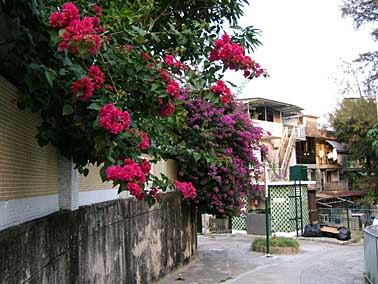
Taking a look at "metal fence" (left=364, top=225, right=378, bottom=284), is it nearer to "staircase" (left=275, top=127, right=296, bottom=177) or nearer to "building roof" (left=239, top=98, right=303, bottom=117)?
"building roof" (left=239, top=98, right=303, bottom=117)

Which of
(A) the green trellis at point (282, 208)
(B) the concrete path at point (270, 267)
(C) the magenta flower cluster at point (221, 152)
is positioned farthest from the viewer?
(A) the green trellis at point (282, 208)

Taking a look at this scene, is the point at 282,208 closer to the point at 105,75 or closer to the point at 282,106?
the point at 282,106

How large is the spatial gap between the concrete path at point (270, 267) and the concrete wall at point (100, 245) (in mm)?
727

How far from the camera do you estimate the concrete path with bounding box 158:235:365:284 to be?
10852 mm

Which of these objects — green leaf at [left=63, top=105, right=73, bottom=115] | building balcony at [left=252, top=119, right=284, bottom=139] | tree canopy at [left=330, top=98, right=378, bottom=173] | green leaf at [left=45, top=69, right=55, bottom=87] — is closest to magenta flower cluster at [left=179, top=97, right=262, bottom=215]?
green leaf at [left=63, top=105, right=73, bottom=115]

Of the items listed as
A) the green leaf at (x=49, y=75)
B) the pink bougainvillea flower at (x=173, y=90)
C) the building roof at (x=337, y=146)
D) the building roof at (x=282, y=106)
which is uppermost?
the building roof at (x=282, y=106)

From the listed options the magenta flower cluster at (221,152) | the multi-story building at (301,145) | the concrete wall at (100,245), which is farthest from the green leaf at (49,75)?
the multi-story building at (301,145)

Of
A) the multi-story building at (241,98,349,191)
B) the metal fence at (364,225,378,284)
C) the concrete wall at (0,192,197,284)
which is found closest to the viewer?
the concrete wall at (0,192,197,284)

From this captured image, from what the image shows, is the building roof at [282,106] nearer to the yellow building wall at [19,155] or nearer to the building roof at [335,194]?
the building roof at [335,194]

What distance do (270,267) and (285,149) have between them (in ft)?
84.5

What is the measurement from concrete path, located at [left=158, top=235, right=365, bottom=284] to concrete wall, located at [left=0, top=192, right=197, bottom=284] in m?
0.73

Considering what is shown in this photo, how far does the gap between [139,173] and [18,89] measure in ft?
5.44

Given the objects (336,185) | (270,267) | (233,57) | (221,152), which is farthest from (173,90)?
(336,185)

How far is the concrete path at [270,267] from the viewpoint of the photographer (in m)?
10.9
